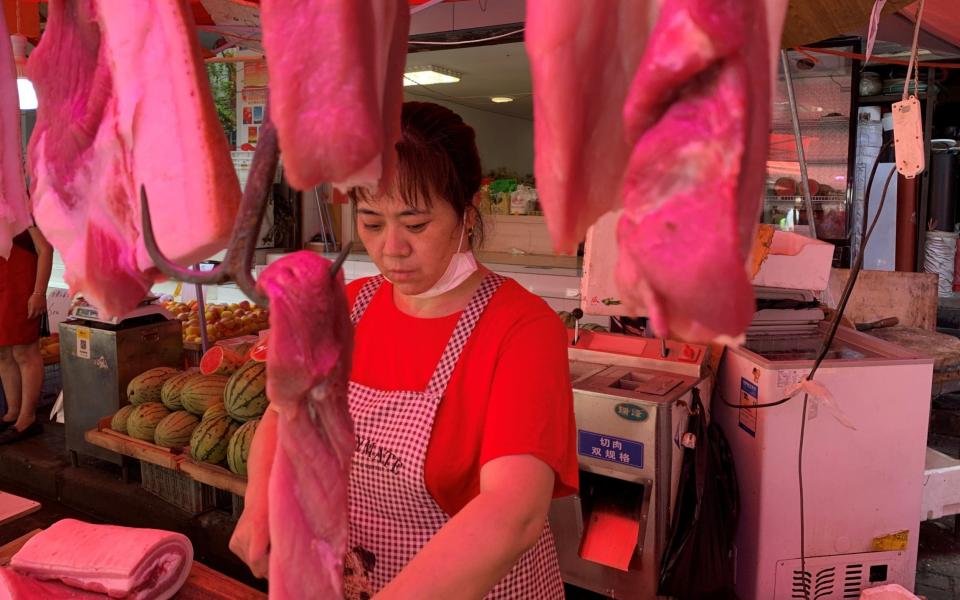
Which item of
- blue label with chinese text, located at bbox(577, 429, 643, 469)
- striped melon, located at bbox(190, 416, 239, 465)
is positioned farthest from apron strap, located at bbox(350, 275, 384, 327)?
striped melon, located at bbox(190, 416, 239, 465)

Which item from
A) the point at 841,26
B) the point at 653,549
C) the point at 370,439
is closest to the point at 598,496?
the point at 653,549

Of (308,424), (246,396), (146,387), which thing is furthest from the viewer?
(146,387)

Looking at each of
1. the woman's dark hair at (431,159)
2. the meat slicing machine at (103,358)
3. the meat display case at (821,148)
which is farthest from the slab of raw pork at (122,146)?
the meat display case at (821,148)

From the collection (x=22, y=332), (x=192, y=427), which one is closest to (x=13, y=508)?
(x=192, y=427)

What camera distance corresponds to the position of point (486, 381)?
1809mm

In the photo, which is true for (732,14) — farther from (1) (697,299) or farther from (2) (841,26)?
(2) (841,26)

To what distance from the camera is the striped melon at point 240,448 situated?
3.71m

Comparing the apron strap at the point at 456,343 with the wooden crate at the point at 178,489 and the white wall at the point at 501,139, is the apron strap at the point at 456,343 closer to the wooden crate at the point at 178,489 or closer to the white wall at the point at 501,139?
the wooden crate at the point at 178,489

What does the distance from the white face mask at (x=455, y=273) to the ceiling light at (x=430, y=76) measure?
776 cm

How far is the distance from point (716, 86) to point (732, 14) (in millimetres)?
49

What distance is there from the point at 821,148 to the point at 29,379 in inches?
290

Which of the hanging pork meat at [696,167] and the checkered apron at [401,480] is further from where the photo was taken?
the checkered apron at [401,480]

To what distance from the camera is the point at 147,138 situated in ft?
2.63

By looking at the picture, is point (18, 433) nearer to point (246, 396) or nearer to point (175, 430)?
point (175, 430)
